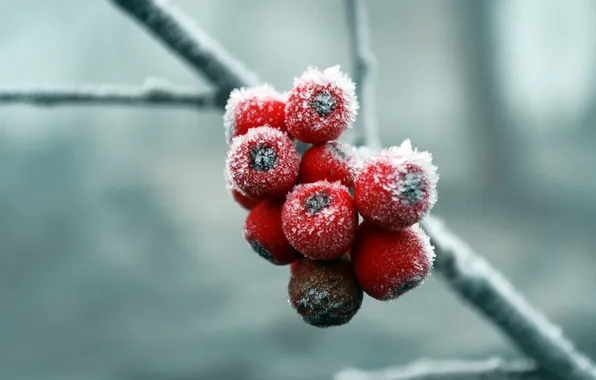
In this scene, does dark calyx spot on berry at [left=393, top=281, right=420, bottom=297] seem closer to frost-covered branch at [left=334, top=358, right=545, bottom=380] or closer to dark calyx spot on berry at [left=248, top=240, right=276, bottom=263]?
dark calyx spot on berry at [left=248, top=240, right=276, bottom=263]

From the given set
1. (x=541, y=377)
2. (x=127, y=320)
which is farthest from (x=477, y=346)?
(x=541, y=377)

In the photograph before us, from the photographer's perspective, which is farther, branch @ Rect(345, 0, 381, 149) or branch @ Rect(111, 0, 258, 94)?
branch @ Rect(345, 0, 381, 149)

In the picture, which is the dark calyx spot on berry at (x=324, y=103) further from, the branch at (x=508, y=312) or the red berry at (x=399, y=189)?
the branch at (x=508, y=312)

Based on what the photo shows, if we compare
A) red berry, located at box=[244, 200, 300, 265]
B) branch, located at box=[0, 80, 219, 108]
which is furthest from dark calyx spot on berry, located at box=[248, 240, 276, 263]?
branch, located at box=[0, 80, 219, 108]

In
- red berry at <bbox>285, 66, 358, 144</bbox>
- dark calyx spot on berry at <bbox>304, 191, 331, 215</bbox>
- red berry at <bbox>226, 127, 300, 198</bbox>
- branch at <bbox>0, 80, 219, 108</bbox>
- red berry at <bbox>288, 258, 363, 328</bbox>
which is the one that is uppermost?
branch at <bbox>0, 80, 219, 108</bbox>

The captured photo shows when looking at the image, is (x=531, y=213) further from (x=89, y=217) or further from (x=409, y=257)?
(x=409, y=257)
